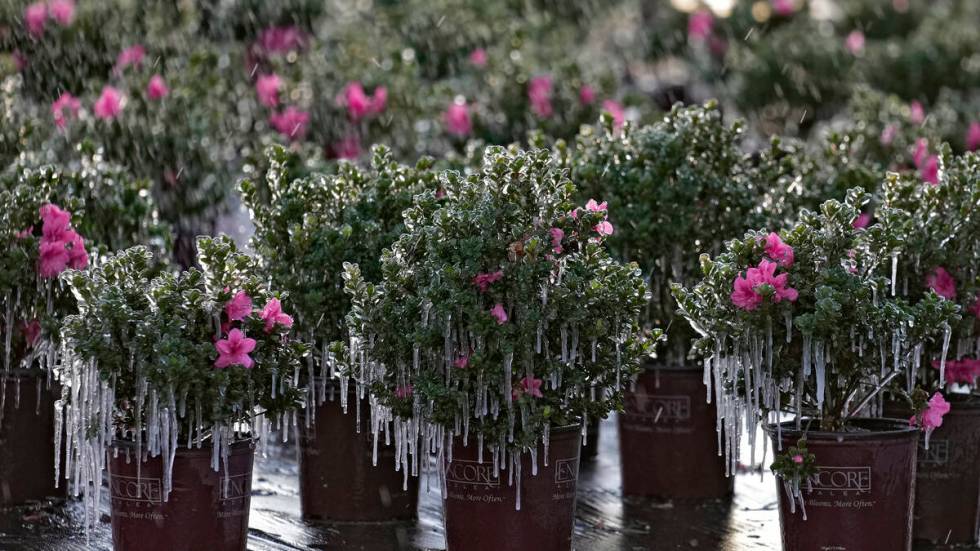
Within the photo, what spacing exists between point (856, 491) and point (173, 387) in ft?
7.84

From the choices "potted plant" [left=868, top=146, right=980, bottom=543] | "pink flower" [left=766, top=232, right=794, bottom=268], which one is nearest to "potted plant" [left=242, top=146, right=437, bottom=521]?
"pink flower" [left=766, top=232, right=794, bottom=268]

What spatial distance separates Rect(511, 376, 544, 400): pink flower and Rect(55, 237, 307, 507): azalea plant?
30.8 inches

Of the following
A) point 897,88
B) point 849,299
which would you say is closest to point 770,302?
point 849,299

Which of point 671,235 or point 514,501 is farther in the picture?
point 671,235

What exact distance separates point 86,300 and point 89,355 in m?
0.21

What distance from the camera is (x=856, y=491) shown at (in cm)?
532

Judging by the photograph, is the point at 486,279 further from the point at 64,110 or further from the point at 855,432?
the point at 64,110

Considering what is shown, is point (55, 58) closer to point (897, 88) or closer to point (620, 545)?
point (620, 545)

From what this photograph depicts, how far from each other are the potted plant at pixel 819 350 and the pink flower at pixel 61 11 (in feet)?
19.9

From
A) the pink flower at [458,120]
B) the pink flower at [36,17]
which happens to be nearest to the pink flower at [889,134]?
the pink flower at [458,120]

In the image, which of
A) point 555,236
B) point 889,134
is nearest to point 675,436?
point 555,236

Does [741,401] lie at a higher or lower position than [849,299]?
lower

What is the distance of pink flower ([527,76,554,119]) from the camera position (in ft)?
31.6

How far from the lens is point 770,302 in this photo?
5207 mm
